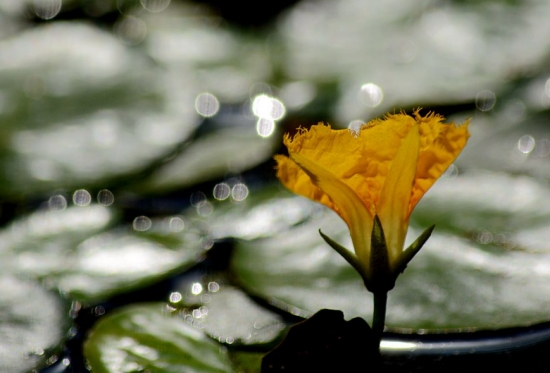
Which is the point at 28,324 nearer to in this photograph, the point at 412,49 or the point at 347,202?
the point at 347,202

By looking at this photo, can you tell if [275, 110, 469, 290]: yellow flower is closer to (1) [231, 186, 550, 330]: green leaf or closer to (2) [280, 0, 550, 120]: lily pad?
(1) [231, 186, 550, 330]: green leaf

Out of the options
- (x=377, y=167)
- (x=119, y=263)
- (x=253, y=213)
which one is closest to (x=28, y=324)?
(x=119, y=263)

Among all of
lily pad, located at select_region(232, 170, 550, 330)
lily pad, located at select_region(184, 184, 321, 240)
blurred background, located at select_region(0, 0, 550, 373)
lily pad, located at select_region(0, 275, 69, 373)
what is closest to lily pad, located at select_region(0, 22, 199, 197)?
blurred background, located at select_region(0, 0, 550, 373)

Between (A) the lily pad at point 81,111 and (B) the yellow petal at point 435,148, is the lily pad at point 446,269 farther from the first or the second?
(A) the lily pad at point 81,111

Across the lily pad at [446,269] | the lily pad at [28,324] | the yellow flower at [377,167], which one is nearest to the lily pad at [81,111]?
the lily pad at [28,324]

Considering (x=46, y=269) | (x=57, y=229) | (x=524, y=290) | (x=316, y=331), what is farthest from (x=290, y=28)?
(x=316, y=331)

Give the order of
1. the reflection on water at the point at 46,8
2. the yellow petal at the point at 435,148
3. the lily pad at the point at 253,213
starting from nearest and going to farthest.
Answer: the yellow petal at the point at 435,148, the lily pad at the point at 253,213, the reflection on water at the point at 46,8
